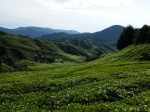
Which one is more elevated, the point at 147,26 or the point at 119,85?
the point at 147,26

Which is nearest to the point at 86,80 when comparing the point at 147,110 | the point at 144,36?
the point at 147,110

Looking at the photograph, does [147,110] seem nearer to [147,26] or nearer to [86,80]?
→ [86,80]

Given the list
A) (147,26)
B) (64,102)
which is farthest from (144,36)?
(64,102)

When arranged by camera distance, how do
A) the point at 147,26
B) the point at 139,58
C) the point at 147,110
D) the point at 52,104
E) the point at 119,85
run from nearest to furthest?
the point at 147,110
the point at 52,104
the point at 119,85
the point at 139,58
the point at 147,26

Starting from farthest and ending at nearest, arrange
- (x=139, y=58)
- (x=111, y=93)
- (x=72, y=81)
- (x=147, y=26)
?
1. (x=147, y=26)
2. (x=139, y=58)
3. (x=72, y=81)
4. (x=111, y=93)

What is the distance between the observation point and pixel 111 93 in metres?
27.6

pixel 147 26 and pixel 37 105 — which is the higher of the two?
pixel 147 26

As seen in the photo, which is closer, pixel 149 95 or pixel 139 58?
pixel 149 95

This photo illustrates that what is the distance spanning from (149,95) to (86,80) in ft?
47.0

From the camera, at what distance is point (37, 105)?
82.7 feet

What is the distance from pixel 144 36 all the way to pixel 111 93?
9393cm

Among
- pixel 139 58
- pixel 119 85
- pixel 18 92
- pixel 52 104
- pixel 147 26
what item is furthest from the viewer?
pixel 147 26

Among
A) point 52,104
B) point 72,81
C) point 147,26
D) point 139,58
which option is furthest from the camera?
point 147,26

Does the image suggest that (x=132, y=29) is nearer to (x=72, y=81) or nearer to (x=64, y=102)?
(x=72, y=81)
